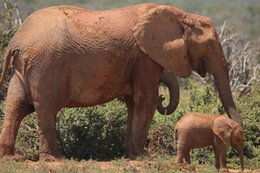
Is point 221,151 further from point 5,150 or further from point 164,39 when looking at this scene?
point 5,150

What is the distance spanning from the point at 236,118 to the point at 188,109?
3020 millimetres

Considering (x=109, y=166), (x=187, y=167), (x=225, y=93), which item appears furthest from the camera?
(x=225, y=93)

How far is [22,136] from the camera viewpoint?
44.8 ft

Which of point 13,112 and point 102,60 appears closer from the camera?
point 102,60

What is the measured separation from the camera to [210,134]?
1107 cm

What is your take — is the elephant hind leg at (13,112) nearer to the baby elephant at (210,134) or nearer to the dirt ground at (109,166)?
the dirt ground at (109,166)

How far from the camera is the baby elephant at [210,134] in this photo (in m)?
11.0

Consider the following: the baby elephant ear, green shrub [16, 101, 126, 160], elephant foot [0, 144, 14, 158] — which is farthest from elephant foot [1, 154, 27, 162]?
the baby elephant ear

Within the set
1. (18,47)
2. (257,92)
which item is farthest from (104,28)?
(257,92)

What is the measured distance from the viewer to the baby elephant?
10977mm

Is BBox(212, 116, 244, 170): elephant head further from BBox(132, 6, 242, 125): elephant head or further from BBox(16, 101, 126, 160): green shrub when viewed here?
BBox(16, 101, 126, 160): green shrub

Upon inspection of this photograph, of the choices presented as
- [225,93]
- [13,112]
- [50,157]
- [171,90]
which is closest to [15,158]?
[50,157]

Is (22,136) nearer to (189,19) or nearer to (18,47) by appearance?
(18,47)

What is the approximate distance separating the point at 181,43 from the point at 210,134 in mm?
2006
